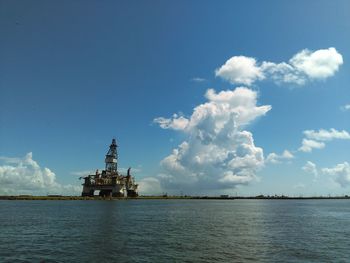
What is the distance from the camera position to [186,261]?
3406cm

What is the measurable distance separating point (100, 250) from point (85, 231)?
18734 mm

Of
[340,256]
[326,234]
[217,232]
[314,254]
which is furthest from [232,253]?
[326,234]

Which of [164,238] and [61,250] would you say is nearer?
[61,250]

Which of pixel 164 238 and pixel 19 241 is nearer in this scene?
pixel 19 241

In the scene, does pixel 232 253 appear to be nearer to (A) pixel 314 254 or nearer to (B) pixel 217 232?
(A) pixel 314 254

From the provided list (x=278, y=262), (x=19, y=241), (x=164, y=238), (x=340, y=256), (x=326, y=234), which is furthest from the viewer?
(x=326, y=234)

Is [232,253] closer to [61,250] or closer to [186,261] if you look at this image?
[186,261]

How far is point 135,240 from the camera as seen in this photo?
46.9 m

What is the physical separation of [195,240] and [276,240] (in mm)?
11336

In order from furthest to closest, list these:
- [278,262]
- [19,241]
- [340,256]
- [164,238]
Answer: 1. [164,238]
2. [19,241]
3. [340,256]
4. [278,262]

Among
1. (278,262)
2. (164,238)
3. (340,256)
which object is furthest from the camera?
(164,238)

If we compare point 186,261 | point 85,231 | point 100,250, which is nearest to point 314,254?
point 186,261

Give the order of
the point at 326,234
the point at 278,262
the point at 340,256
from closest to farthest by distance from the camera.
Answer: the point at 278,262 → the point at 340,256 → the point at 326,234

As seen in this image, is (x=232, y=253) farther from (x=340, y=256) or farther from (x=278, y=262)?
(x=340, y=256)
